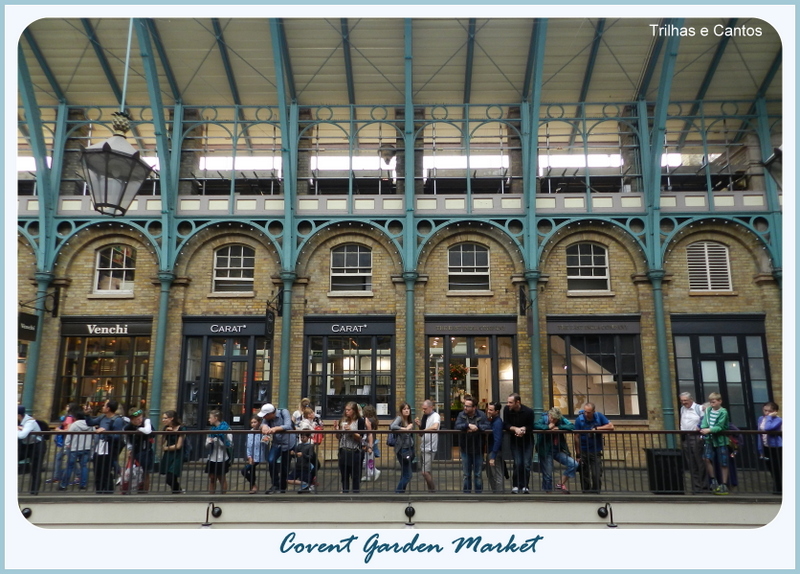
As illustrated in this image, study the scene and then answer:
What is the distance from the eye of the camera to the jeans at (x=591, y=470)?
8.62 m

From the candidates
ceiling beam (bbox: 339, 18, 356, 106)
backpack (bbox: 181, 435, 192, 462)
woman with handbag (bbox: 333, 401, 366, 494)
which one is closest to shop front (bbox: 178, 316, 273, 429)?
backpack (bbox: 181, 435, 192, 462)

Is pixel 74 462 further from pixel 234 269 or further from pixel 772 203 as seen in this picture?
pixel 772 203

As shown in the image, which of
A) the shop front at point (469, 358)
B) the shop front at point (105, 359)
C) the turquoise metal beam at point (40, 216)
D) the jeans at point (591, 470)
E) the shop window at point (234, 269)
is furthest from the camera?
the shop window at point (234, 269)

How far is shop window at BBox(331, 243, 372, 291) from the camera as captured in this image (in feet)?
51.1

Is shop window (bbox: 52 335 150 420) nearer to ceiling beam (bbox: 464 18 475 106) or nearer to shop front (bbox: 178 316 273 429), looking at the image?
shop front (bbox: 178 316 273 429)

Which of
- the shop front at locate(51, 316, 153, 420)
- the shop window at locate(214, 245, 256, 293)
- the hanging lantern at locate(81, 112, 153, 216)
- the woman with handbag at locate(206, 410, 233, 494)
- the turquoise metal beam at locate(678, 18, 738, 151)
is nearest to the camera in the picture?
the hanging lantern at locate(81, 112, 153, 216)

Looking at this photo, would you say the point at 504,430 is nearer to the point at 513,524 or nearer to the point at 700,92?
the point at 513,524

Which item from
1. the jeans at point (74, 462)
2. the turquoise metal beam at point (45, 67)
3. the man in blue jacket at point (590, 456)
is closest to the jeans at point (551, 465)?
the man in blue jacket at point (590, 456)

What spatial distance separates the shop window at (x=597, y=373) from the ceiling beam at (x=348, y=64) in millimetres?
9161

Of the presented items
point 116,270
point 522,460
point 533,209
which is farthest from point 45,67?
point 522,460

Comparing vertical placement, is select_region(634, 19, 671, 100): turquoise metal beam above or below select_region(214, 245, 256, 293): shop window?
above

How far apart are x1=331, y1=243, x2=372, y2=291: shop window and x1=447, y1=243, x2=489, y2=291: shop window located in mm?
2368

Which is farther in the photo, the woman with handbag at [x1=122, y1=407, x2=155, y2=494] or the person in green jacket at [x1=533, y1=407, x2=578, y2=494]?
the person in green jacket at [x1=533, y1=407, x2=578, y2=494]

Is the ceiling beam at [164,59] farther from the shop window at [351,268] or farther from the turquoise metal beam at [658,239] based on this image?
the turquoise metal beam at [658,239]
